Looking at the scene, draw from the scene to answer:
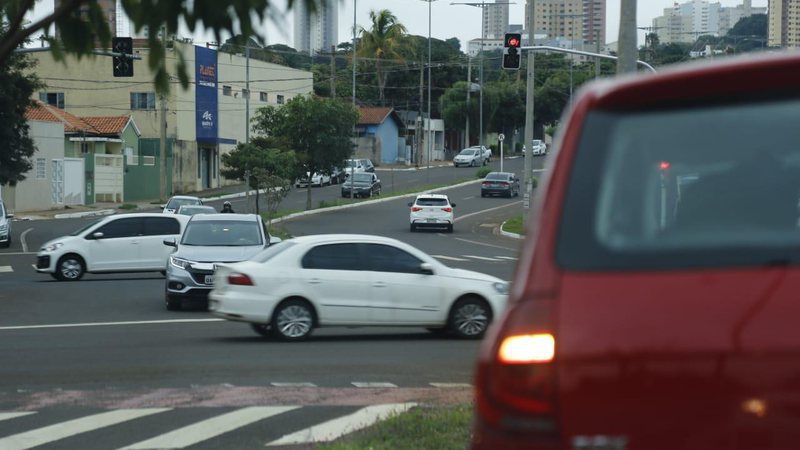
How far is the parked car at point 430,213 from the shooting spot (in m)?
52.2

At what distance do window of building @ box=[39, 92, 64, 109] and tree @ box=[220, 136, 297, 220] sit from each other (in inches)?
918

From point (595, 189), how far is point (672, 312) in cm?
43

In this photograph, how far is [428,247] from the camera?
4297cm

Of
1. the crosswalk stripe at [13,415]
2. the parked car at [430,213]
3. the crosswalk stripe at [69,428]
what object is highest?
the crosswalk stripe at [69,428]

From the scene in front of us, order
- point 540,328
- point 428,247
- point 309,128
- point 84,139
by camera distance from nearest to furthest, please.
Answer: point 540,328 < point 428,247 < point 309,128 < point 84,139

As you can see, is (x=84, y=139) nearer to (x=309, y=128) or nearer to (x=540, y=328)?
(x=309, y=128)

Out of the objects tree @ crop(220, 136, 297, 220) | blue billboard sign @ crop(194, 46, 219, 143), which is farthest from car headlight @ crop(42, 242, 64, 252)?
blue billboard sign @ crop(194, 46, 219, 143)

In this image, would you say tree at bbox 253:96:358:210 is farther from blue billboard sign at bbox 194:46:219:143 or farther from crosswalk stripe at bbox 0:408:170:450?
crosswalk stripe at bbox 0:408:170:450

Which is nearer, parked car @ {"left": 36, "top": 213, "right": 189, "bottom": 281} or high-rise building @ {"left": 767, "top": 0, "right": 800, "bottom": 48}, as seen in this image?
parked car @ {"left": 36, "top": 213, "right": 189, "bottom": 281}

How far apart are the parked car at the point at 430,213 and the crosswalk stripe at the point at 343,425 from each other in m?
40.9

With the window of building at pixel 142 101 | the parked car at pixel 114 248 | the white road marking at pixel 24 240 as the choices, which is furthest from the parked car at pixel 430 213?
the window of building at pixel 142 101

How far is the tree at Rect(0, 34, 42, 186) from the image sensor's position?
43.1 m

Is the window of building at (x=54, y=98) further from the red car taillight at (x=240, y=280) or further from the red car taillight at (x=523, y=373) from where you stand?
the red car taillight at (x=523, y=373)

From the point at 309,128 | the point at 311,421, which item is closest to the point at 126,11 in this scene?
the point at 311,421
